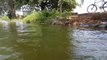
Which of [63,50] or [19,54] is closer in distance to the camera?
[19,54]

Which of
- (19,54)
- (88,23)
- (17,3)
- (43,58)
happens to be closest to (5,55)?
(19,54)

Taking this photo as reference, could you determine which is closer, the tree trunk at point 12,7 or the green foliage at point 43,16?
the green foliage at point 43,16

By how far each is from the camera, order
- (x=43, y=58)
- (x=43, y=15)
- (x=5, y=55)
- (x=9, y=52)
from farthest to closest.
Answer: (x=43, y=15) < (x=9, y=52) < (x=5, y=55) < (x=43, y=58)

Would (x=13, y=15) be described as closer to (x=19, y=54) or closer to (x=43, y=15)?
(x=43, y=15)

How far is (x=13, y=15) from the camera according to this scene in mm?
36062

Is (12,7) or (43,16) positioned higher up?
(12,7)

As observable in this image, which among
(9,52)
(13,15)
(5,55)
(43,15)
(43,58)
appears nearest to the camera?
(43,58)

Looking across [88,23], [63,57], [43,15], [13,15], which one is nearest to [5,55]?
[63,57]

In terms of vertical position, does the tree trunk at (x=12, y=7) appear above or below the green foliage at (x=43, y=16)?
above

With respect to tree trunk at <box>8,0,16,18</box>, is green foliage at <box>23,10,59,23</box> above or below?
below

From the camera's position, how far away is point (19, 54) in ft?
22.1

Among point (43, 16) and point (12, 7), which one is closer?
point (43, 16)

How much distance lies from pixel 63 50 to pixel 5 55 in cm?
173

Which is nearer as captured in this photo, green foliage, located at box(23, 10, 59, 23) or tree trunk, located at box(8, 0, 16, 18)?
green foliage, located at box(23, 10, 59, 23)
